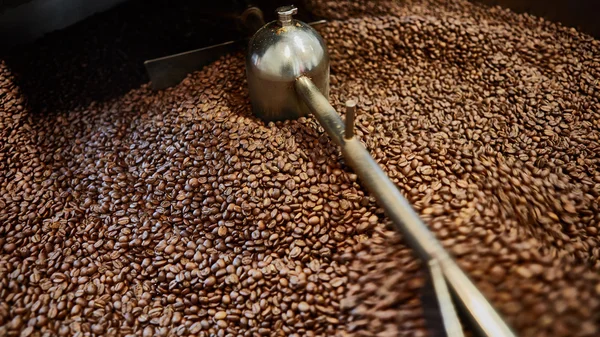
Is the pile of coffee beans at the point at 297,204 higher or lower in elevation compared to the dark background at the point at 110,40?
lower

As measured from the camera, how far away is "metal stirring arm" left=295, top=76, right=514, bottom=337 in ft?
3.65

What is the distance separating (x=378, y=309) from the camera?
51.6 inches

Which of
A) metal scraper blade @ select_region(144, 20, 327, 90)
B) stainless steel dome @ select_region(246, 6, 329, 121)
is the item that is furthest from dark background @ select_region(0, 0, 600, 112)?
stainless steel dome @ select_region(246, 6, 329, 121)

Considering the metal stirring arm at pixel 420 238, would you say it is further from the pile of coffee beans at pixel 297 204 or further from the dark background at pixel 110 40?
the dark background at pixel 110 40

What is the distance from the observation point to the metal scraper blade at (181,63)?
2238 mm

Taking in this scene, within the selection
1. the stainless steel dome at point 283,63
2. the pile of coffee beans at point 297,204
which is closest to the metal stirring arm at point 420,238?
the pile of coffee beans at point 297,204

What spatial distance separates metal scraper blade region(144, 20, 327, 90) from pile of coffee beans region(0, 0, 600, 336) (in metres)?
0.09

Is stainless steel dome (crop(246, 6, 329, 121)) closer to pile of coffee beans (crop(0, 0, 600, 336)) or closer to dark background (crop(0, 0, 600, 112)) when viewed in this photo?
pile of coffee beans (crop(0, 0, 600, 336))

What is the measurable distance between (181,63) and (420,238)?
5.58 ft

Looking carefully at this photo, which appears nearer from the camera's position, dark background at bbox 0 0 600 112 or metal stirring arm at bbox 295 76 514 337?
metal stirring arm at bbox 295 76 514 337

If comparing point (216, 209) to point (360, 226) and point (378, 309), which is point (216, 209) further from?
point (378, 309)

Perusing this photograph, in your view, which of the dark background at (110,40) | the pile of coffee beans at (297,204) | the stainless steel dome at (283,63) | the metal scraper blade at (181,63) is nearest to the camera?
the pile of coffee beans at (297,204)

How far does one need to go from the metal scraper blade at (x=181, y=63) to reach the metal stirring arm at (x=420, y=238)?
1121 millimetres

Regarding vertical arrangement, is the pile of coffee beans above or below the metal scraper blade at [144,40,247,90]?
below
